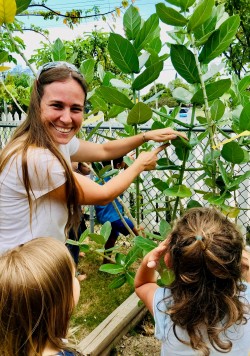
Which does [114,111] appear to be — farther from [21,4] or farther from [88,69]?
[21,4]

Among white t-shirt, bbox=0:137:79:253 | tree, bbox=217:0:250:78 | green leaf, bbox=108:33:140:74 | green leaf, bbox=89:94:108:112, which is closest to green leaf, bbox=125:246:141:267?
white t-shirt, bbox=0:137:79:253

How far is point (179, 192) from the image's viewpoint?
151cm

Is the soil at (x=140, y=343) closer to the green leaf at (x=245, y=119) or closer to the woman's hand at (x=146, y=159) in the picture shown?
the woman's hand at (x=146, y=159)

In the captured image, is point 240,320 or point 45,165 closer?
point 240,320

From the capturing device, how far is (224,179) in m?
1.45

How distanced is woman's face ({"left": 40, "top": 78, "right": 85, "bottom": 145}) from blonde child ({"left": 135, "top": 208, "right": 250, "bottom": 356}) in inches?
25.0

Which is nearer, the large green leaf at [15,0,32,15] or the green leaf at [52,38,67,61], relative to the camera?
the large green leaf at [15,0,32,15]

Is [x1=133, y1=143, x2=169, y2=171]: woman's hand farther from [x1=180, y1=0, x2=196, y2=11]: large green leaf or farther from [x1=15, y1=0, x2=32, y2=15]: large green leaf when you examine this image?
[x1=15, y1=0, x2=32, y2=15]: large green leaf

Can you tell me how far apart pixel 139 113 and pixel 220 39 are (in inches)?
15.8

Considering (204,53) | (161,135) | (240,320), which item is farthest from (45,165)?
(240,320)

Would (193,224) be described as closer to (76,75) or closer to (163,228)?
(163,228)

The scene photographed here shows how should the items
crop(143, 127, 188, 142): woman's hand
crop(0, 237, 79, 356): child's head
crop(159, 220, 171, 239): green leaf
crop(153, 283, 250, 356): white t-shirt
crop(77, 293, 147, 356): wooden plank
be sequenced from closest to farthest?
crop(0, 237, 79, 356): child's head
crop(153, 283, 250, 356): white t-shirt
crop(143, 127, 188, 142): woman's hand
crop(159, 220, 171, 239): green leaf
crop(77, 293, 147, 356): wooden plank

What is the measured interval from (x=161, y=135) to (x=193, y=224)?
503mm

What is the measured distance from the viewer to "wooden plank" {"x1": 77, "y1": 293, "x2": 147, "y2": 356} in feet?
6.66
